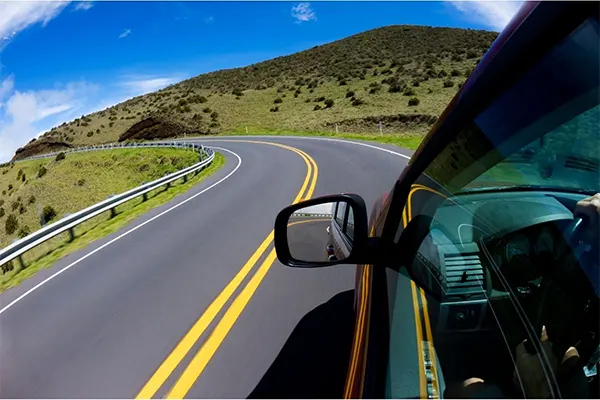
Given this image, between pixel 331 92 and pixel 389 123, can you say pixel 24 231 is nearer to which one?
pixel 389 123

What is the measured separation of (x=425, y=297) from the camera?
1.89m

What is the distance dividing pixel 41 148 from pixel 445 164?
73.8 metres

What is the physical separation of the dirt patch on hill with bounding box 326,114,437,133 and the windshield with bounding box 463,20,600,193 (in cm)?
2949

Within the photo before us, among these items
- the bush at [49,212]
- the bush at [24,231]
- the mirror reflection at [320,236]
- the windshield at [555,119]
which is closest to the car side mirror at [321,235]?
the mirror reflection at [320,236]

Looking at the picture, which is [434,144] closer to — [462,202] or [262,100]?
[462,202]

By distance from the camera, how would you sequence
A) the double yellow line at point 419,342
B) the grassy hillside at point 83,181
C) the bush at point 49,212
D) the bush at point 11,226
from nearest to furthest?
1. the double yellow line at point 419,342
2. the bush at point 11,226
3. the bush at point 49,212
4. the grassy hillside at point 83,181

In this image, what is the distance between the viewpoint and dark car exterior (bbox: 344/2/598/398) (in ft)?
3.37

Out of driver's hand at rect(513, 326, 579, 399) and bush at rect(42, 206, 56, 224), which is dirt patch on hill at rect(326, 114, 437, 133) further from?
driver's hand at rect(513, 326, 579, 399)

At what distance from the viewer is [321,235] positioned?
402cm

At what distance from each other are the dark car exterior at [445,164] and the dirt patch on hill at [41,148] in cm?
6571

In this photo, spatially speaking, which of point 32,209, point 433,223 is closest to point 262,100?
point 32,209

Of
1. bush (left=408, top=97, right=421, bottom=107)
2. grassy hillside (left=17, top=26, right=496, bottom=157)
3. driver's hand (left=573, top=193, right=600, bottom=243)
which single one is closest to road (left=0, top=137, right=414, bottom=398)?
driver's hand (left=573, top=193, right=600, bottom=243)

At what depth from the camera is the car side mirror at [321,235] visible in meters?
1.99

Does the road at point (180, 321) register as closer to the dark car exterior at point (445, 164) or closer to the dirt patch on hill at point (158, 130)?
the dark car exterior at point (445, 164)
